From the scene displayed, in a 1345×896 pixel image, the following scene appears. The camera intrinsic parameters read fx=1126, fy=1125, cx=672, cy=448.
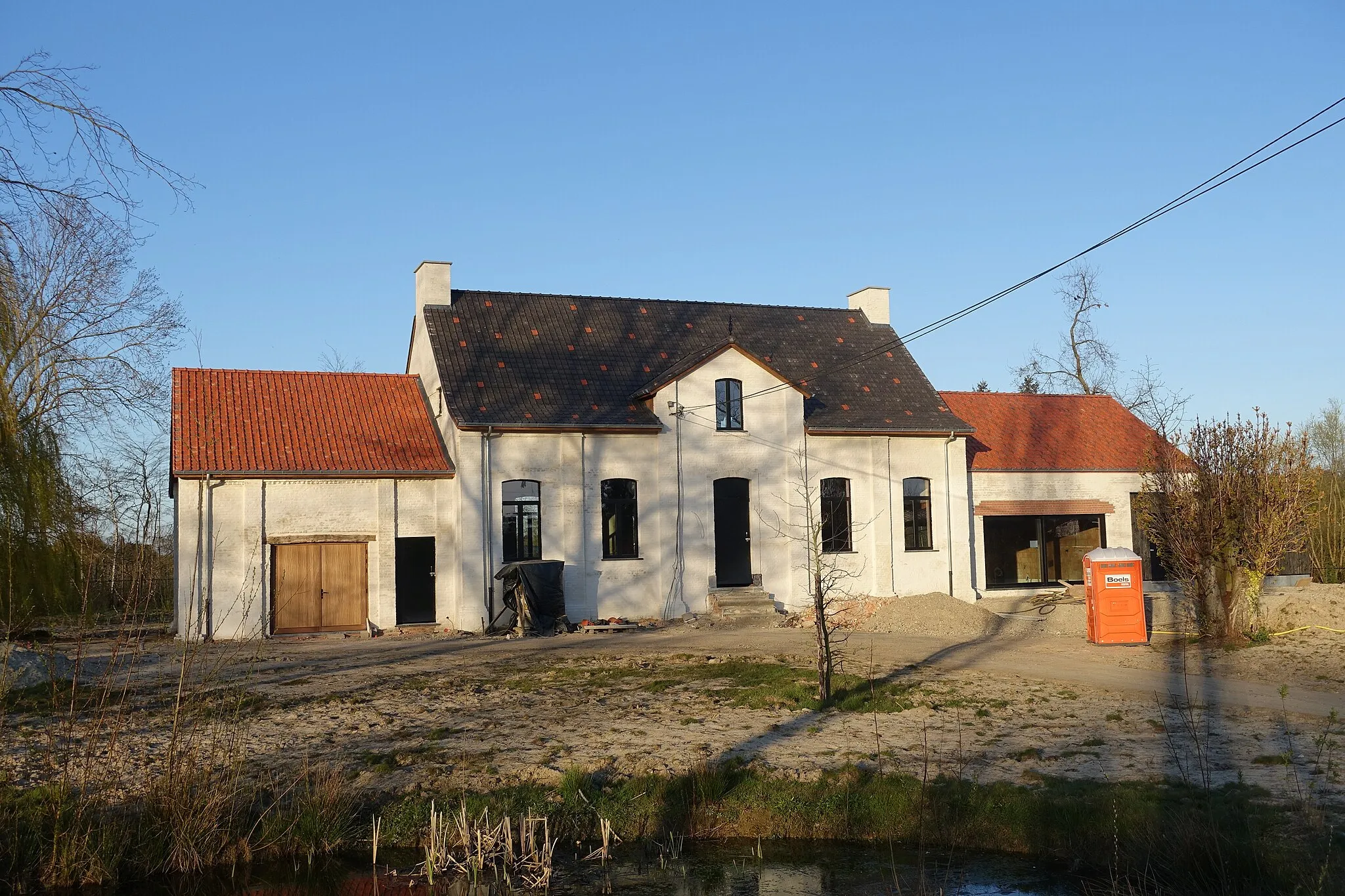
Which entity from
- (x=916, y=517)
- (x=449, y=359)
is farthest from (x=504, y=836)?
(x=916, y=517)

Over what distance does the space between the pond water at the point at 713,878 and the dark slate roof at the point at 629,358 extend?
14.8 metres

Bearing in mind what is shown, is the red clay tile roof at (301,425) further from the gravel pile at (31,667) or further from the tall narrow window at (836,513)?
the tall narrow window at (836,513)

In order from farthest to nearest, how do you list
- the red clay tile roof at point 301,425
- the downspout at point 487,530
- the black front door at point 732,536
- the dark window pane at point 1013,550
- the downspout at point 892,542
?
1. the dark window pane at point 1013,550
2. the downspout at point 892,542
3. the black front door at point 732,536
4. the downspout at point 487,530
5. the red clay tile roof at point 301,425

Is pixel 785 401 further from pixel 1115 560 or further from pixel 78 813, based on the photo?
pixel 78 813

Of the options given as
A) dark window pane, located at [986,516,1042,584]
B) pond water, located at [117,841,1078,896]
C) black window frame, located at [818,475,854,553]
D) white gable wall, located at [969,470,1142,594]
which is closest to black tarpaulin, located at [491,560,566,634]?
black window frame, located at [818,475,854,553]

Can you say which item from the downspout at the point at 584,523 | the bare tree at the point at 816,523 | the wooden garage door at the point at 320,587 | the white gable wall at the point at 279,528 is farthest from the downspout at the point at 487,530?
the bare tree at the point at 816,523

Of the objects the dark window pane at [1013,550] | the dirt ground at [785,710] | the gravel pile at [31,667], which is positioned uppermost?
the dark window pane at [1013,550]

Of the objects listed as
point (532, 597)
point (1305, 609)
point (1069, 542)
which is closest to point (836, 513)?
point (1069, 542)

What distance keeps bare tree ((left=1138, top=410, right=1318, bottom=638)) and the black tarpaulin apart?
37.9ft

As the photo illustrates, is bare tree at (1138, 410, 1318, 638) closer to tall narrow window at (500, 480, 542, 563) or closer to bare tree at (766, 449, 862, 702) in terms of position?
bare tree at (766, 449, 862, 702)

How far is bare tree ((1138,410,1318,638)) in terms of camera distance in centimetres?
1652

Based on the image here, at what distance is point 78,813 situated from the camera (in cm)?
851

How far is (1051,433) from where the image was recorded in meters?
30.9

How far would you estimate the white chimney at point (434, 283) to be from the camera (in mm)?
26469
